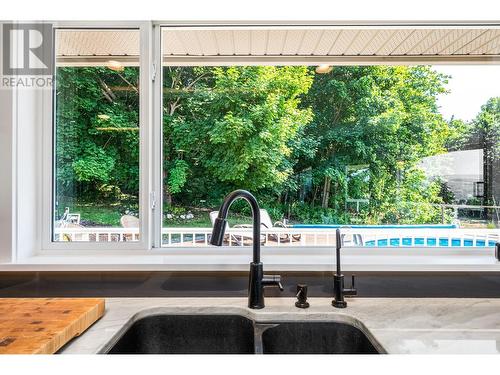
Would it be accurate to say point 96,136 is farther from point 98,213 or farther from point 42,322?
point 42,322

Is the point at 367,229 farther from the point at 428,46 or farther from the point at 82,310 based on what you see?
the point at 82,310

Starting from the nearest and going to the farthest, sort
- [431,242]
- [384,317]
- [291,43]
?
1. [384,317]
2. [431,242]
3. [291,43]

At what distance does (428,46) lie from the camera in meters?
1.71

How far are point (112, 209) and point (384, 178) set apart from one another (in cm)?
138

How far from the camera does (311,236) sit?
62.3 inches

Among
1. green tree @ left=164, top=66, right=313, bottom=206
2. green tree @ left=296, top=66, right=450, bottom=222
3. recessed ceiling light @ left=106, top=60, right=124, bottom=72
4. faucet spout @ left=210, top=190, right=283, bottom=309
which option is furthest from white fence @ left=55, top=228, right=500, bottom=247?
recessed ceiling light @ left=106, top=60, right=124, bottom=72

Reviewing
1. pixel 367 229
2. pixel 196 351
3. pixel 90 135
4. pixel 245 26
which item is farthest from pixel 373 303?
pixel 90 135

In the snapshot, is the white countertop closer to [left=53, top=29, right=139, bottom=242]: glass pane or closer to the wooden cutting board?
the wooden cutting board

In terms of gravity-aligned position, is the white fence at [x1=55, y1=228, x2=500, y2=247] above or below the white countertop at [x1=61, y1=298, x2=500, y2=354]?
above

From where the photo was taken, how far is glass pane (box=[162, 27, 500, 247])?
1.62 m

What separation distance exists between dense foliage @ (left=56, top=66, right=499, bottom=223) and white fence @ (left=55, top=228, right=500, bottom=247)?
77 mm

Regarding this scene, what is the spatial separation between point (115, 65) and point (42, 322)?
1.13 m

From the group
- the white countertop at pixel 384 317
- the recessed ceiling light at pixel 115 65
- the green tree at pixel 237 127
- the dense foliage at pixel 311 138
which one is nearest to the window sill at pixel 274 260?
the white countertop at pixel 384 317

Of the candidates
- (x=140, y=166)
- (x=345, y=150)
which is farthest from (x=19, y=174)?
(x=345, y=150)
